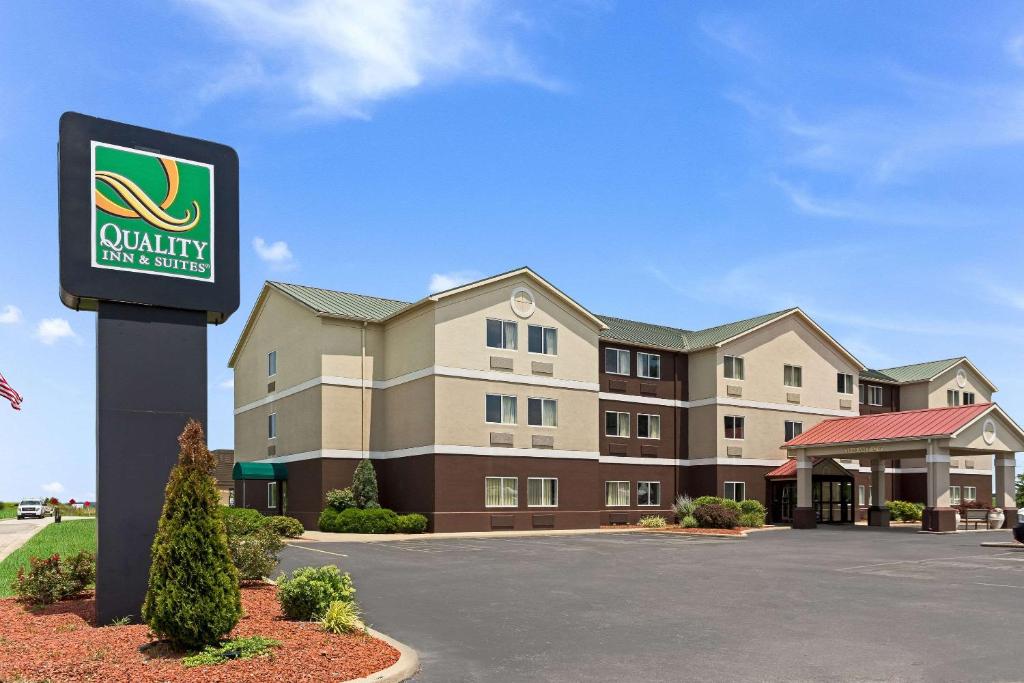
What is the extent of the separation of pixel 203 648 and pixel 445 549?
17.8 metres

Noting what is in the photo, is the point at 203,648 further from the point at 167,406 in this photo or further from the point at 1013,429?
the point at 1013,429

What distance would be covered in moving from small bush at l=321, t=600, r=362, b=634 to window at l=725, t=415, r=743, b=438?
37242mm

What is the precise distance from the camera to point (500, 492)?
3888cm

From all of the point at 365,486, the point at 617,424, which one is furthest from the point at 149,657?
the point at 617,424

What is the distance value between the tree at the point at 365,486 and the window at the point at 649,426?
14578 millimetres

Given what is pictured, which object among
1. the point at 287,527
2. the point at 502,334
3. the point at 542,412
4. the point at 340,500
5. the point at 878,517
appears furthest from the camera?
the point at 878,517

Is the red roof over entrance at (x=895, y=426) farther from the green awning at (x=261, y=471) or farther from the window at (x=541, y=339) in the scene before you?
the green awning at (x=261, y=471)

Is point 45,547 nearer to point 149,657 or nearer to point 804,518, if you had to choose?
point 149,657

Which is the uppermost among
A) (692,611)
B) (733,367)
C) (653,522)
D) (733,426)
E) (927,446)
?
(733,367)

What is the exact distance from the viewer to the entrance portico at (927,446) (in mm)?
38062

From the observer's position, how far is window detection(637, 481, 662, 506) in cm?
4569

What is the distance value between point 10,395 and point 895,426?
36.4 m

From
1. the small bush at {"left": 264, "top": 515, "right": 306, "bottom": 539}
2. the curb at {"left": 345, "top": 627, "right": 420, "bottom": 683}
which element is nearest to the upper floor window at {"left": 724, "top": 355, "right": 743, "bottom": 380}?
the small bush at {"left": 264, "top": 515, "right": 306, "bottom": 539}

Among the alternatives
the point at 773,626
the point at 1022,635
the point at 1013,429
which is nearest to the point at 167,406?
the point at 773,626
